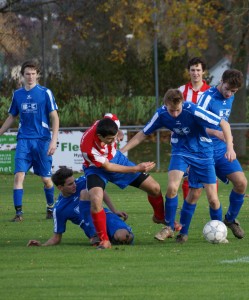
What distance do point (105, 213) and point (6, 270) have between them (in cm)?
205

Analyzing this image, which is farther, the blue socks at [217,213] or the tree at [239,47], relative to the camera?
the tree at [239,47]

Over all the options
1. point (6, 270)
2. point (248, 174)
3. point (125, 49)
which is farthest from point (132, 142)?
point (125, 49)

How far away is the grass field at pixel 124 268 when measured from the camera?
780 cm

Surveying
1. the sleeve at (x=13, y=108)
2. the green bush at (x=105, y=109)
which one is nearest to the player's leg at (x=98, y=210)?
the sleeve at (x=13, y=108)

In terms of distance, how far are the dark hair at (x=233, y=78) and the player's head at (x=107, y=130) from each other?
5.40 feet

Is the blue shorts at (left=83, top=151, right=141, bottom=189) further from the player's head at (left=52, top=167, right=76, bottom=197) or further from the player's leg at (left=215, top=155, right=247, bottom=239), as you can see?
the player's leg at (left=215, top=155, right=247, bottom=239)

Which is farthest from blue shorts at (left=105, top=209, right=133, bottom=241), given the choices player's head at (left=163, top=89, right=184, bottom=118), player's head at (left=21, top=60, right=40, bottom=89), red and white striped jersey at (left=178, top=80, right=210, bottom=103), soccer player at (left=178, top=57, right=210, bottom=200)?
player's head at (left=21, top=60, right=40, bottom=89)

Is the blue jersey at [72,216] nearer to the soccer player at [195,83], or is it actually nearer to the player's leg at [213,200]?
the player's leg at [213,200]

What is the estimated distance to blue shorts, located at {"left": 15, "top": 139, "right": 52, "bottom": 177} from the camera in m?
14.7

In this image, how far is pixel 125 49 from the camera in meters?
30.4

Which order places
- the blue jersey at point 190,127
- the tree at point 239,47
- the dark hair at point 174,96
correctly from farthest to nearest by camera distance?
1. the tree at point 239,47
2. the blue jersey at point 190,127
3. the dark hair at point 174,96

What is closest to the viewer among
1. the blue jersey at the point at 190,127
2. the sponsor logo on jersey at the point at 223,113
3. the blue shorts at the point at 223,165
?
the blue jersey at the point at 190,127

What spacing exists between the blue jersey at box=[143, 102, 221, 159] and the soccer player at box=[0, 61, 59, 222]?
3.43m

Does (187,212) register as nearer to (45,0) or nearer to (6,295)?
(6,295)
